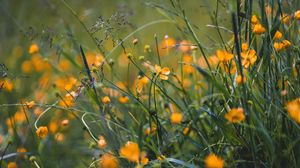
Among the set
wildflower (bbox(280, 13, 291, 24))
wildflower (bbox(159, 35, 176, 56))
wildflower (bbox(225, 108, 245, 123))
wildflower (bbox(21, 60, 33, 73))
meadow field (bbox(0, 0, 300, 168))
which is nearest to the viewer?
wildflower (bbox(225, 108, 245, 123))

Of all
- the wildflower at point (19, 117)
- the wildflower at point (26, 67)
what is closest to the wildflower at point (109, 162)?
the wildflower at point (19, 117)

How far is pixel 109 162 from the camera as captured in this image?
1.77 metres

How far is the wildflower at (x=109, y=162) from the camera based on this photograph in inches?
69.5

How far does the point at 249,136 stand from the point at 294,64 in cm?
34

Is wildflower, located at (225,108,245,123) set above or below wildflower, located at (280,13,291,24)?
below

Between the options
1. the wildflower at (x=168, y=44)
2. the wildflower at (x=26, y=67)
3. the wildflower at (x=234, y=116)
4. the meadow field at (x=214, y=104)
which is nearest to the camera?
the wildflower at (x=234, y=116)

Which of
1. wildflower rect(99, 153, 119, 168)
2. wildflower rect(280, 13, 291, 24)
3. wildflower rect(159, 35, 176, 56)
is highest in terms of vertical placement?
wildflower rect(280, 13, 291, 24)

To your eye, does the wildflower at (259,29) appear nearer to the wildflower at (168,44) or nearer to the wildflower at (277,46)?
the wildflower at (277,46)

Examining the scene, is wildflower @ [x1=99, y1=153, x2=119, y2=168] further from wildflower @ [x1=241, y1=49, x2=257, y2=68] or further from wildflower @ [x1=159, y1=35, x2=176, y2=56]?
wildflower @ [x1=241, y1=49, x2=257, y2=68]

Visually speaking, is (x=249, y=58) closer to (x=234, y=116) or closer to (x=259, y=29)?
(x=259, y=29)

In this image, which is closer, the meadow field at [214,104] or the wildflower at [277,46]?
the meadow field at [214,104]

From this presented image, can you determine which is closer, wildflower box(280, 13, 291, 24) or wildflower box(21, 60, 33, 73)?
wildflower box(280, 13, 291, 24)

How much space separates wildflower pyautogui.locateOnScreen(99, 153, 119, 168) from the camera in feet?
5.79

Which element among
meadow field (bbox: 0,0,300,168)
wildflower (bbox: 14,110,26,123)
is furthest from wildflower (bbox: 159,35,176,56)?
wildflower (bbox: 14,110,26,123)
